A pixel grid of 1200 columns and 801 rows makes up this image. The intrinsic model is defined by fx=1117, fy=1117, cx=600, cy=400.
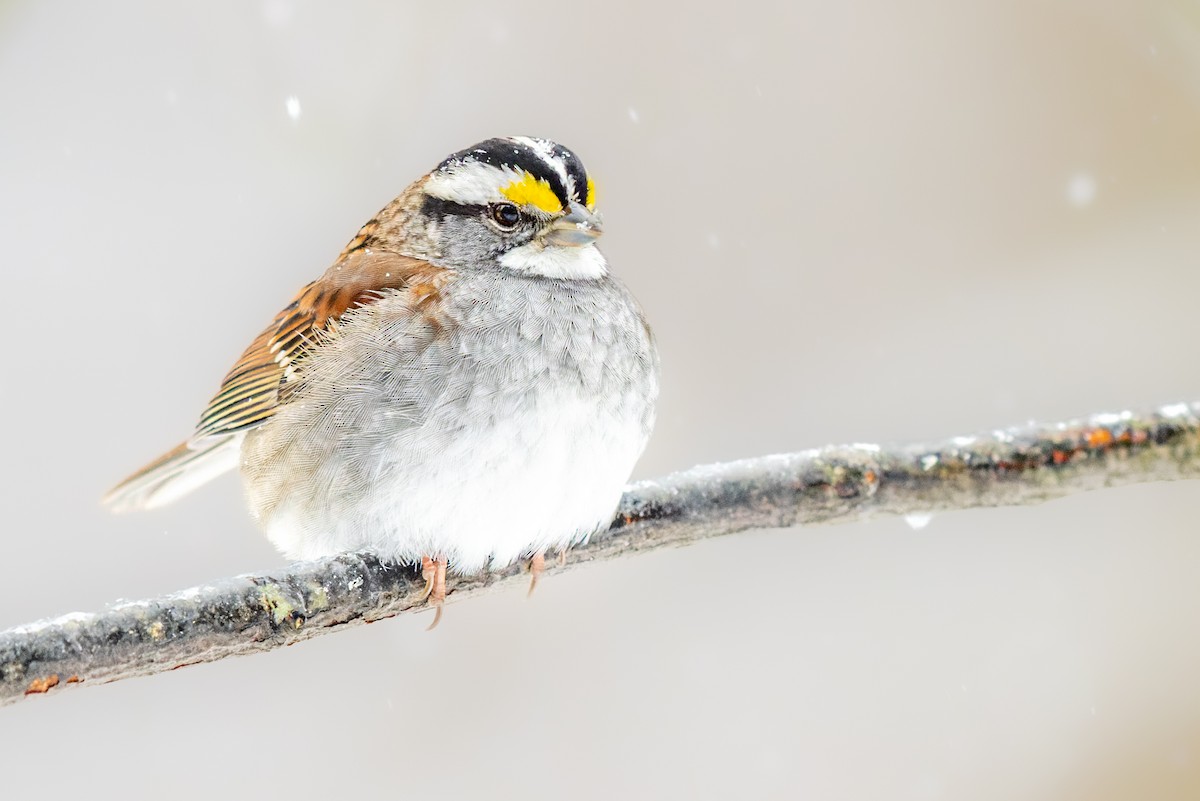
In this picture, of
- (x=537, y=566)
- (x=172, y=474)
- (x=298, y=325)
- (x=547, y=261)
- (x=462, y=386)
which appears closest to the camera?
(x=462, y=386)

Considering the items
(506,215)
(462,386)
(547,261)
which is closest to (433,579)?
(462,386)

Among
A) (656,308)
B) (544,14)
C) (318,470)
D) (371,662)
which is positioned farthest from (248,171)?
(318,470)

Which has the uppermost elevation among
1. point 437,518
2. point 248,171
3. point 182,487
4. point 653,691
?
point 248,171

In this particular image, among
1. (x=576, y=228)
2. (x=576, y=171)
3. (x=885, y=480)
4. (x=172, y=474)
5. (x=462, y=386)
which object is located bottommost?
(x=172, y=474)

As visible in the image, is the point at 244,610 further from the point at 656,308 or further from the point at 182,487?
the point at 656,308

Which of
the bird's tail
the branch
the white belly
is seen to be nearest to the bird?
the white belly

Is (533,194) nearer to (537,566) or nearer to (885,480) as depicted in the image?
(537,566)
